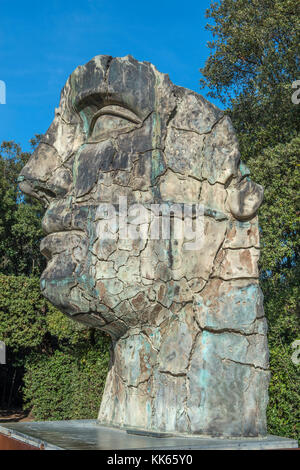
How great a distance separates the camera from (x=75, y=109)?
4883mm

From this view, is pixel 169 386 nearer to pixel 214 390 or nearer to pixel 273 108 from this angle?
pixel 214 390

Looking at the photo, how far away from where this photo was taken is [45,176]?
4.98 metres

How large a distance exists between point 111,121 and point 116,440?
261cm

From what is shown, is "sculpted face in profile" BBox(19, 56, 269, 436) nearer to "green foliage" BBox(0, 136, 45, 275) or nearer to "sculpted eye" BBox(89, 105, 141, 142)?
"sculpted eye" BBox(89, 105, 141, 142)

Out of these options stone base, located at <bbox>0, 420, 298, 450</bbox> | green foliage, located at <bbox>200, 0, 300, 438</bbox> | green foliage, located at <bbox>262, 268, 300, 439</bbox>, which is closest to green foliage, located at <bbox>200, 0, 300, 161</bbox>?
green foliage, located at <bbox>200, 0, 300, 438</bbox>

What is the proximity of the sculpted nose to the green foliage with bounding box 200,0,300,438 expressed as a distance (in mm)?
4180

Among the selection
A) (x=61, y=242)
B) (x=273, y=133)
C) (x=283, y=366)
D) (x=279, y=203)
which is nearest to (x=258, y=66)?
(x=273, y=133)

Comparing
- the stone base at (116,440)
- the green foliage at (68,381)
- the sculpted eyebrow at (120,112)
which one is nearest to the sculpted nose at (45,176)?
the sculpted eyebrow at (120,112)

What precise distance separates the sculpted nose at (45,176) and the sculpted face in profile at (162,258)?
6.3 inches

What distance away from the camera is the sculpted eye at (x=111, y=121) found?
15.0ft

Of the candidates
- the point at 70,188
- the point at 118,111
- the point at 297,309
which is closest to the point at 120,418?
the point at 70,188

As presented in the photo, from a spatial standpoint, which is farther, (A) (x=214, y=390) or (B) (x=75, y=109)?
(B) (x=75, y=109)

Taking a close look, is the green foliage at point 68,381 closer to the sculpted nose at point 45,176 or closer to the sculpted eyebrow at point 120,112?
the sculpted nose at point 45,176
